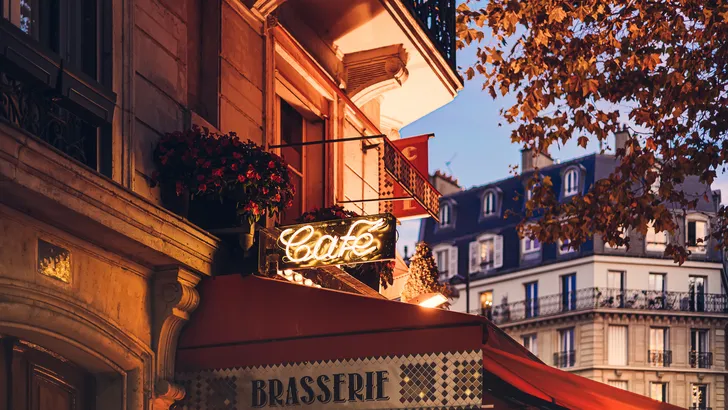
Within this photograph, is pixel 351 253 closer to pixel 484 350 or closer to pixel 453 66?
pixel 484 350

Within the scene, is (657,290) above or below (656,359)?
above

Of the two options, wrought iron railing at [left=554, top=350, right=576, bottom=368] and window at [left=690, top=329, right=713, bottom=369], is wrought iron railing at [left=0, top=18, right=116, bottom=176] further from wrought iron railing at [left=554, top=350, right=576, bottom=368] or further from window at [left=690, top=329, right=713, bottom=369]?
window at [left=690, top=329, right=713, bottom=369]

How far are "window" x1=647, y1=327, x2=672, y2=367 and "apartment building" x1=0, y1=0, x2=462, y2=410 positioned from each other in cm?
5411

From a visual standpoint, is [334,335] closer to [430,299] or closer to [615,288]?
[430,299]

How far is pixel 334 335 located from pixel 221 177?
138 cm

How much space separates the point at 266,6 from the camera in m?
10.8

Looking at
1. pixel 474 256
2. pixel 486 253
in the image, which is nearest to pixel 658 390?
pixel 486 253

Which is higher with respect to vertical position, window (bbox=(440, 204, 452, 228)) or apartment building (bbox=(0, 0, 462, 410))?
window (bbox=(440, 204, 452, 228))

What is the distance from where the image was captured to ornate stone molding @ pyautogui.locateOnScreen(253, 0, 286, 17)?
35.0ft

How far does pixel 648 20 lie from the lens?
484 inches

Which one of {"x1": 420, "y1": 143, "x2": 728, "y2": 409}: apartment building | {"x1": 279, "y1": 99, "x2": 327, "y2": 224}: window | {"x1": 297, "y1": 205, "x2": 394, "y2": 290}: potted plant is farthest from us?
{"x1": 420, "y1": 143, "x2": 728, "y2": 409}: apartment building

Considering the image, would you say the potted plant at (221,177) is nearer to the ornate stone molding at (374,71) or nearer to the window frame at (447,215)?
A: the ornate stone molding at (374,71)

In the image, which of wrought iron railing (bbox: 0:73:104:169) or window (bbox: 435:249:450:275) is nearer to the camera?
wrought iron railing (bbox: 0:73:104:169)

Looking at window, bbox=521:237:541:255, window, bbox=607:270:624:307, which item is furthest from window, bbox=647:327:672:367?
window, bbox=521:237:541:255
